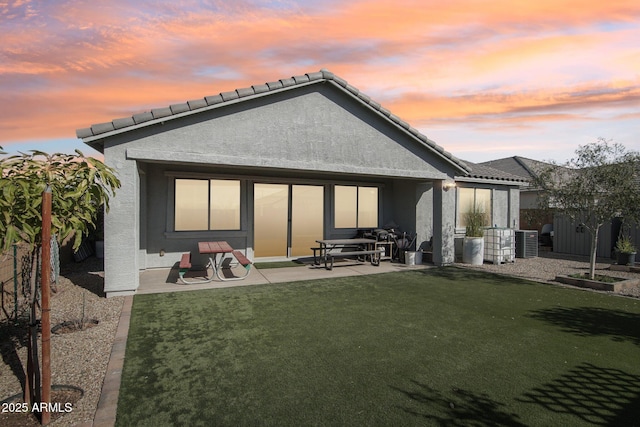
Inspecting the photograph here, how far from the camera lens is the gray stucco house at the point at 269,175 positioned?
24.1 ft

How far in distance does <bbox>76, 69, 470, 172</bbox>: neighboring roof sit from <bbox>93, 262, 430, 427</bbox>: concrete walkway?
140 inches

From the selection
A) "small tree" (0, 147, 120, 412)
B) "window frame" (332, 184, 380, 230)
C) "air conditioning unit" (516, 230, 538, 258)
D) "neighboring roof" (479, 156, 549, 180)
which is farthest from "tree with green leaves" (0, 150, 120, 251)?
"neighboring roof" (479, 156, 549, 180)

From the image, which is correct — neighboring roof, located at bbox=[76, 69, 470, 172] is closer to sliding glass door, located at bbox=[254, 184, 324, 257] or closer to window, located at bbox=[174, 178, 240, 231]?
window, located at bbox=[174, 178, 240, 231]

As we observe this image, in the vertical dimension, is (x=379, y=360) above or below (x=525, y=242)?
below

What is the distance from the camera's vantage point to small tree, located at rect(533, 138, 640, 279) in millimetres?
8148

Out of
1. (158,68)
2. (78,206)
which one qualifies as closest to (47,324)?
(78,206)

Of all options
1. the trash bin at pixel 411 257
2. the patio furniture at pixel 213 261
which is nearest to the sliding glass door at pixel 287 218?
the patio furniture at pixel 213 261

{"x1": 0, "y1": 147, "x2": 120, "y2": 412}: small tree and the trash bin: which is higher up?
{"x1": 0, "y1": 147, "x2": 120, "y2": 412}: small tree

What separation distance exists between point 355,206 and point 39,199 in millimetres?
10795

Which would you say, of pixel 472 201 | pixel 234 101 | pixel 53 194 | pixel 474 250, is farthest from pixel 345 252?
pixel 53 194

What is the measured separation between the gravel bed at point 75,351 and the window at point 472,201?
39.8 ft

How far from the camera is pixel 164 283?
8281 millimetres

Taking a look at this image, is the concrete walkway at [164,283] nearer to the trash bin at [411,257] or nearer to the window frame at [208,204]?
the trash bin at [411,257]

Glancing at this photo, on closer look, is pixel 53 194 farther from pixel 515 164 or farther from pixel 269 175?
pixel 515 164
